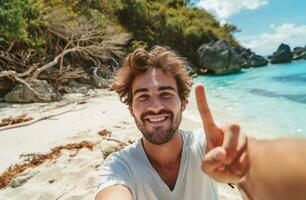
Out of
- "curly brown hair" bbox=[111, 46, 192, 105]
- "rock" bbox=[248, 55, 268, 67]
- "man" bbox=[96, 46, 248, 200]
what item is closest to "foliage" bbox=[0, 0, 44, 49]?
"curly brown hair" bbox=[111, 46, 192, 105]

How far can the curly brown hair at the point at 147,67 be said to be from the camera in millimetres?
2496

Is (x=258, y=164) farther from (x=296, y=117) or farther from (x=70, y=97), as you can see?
(x=70, y=97)

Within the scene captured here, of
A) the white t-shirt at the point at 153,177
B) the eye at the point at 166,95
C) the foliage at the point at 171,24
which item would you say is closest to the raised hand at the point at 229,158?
the white t-shirt at the point at 153,177

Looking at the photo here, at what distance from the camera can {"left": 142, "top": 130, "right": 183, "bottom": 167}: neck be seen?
2.23m

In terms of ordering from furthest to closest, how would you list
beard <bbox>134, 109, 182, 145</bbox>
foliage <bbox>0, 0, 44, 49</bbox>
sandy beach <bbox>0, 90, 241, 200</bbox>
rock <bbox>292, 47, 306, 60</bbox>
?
1. rock <bbox>292, 47, 306, 60</bbox>
2. foliage <bbox>0, 0, 44, 49</bbox>
3. sandy beach <bbox>0, 90, 241, 200</bbox>
4. beard <bbox>134, 109, 182, 145</bbox>

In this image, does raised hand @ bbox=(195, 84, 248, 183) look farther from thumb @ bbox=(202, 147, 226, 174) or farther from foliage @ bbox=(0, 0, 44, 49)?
foliage @ bbox=(0, 0, 44, 49)

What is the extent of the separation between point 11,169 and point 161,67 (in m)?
3.54

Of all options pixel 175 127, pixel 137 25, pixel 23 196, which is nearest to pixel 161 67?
pixel 175 127

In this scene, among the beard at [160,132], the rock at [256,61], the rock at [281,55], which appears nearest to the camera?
the beard at [160,132]

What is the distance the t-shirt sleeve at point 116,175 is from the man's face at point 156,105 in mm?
294

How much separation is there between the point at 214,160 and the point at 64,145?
5175 mm

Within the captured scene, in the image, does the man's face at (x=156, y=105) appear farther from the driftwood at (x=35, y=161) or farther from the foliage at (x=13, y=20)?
the foliage at (x=13, y=20)

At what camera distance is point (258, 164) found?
28.7 inches

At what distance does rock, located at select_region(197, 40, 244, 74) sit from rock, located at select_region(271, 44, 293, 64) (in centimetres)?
1978
